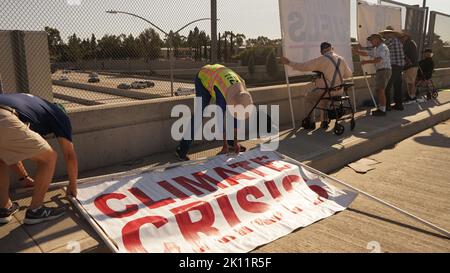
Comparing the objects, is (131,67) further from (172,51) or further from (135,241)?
(135,241)

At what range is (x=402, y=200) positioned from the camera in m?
4.73

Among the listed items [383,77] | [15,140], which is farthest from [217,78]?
[383,77]

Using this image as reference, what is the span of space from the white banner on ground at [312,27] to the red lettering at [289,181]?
304cm

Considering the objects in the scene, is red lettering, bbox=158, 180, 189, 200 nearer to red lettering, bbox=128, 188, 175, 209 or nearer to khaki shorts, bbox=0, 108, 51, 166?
red lettering, bbox=128, 188, 175, 209

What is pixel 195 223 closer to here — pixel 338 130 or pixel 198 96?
pixel 198 96

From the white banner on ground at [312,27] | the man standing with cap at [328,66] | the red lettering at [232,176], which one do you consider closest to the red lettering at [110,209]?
the red lettering at [232,176]

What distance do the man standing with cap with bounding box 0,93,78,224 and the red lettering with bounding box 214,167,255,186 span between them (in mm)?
1650

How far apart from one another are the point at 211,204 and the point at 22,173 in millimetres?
2128

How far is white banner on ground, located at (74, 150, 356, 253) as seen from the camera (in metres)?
3.33

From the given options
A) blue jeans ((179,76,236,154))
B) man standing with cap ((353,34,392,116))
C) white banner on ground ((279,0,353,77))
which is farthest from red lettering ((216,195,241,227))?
man standing with cap ((353,34,392,116))

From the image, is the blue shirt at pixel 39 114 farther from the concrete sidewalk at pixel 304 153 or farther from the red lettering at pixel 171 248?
the red lettering at pixel 171 248

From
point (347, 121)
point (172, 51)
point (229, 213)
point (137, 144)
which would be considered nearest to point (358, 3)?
point (347, 121)

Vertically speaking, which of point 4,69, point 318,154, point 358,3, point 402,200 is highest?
point 358,3
